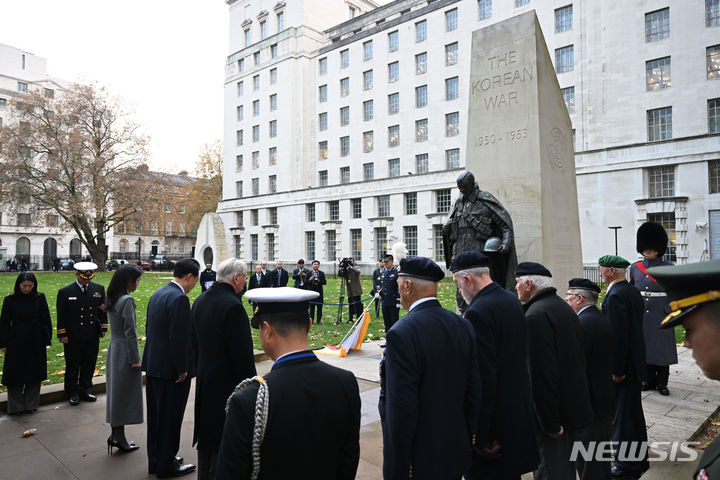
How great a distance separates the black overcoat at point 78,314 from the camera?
263 inches

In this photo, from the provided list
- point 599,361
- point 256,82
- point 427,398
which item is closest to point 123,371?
point 427,398

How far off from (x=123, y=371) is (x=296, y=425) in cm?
400

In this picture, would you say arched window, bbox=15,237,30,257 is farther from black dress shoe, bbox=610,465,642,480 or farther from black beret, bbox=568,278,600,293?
black dress shoe, bbox=610,465,642,480

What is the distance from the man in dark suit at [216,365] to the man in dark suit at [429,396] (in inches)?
60.5

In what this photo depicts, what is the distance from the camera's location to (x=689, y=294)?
1460 millimetres

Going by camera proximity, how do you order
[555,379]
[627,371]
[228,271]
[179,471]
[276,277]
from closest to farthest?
[555,379]
[228,271]
[179,471]
[627,371]
[276,277]

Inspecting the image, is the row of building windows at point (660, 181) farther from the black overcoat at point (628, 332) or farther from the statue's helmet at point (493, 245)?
the black overcoat at point (628, 332)

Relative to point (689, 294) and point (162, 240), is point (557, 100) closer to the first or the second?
point (689, 294)

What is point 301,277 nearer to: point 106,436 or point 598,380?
point 106,436

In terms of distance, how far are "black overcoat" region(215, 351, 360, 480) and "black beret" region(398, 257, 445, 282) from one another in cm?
98

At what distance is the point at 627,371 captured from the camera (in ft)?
15.8

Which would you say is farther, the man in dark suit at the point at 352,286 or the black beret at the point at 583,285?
the man in dark suit at the point at 352,286

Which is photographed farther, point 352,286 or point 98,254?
point 98,254

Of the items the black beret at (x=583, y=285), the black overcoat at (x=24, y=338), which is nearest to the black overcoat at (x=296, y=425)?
the black beret at (x=583, y=285)
